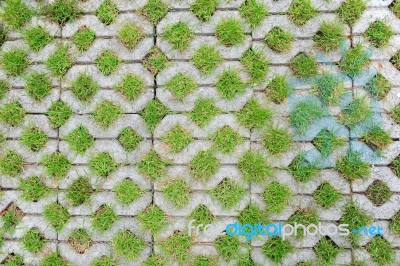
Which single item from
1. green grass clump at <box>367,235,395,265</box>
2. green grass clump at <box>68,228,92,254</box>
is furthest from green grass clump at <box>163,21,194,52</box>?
green grass clump at <box>367,235,395,265</box>

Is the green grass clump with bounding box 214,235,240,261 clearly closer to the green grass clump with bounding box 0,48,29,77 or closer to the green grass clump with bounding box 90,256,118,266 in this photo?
the green grass clump with bounding box 90,256,118,266

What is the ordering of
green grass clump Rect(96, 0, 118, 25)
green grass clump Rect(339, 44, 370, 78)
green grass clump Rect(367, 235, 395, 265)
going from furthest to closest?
green grass clump Rect(96, 0, 118, 25) → green grass clump Rect(339, 44, 370, 78) → green grass clump Rect(367, 235, 395, 265)

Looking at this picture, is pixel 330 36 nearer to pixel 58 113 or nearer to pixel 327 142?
pixel 327 142

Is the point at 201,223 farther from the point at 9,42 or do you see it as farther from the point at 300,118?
the point at 9,42

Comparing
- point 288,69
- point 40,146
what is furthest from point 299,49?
point 40,146

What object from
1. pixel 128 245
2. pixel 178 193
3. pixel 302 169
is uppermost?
pixel 302 169

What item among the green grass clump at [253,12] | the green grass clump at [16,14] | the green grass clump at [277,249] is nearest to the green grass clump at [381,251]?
the green grass clump at [277,249]

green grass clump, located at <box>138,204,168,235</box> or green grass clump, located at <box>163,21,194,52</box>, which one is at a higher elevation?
green grass clump, located at <box>163,21,194,52</box>

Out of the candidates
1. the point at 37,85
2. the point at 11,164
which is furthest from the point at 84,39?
the point at 11,164
